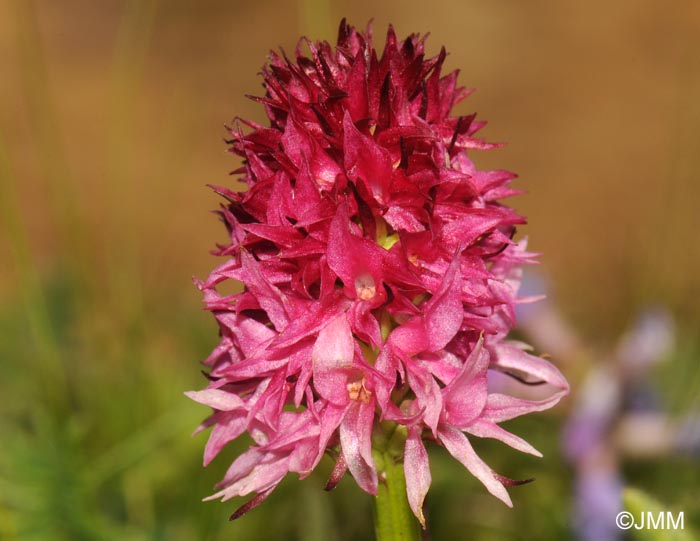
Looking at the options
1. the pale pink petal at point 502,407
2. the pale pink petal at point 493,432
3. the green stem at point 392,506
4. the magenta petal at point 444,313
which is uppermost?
the magenta petal at point 444,313

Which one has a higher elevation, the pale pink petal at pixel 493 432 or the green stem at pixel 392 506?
the pale pink petal at pixel 493 432

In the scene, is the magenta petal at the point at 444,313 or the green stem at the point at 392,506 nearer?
the magenta petal at the point at 444,313

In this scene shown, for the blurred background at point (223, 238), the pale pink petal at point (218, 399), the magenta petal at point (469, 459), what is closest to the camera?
the magenta petal at point (469, 459)

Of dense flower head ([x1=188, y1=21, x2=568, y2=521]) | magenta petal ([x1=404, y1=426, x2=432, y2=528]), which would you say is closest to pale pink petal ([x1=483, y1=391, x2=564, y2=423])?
dense flower head ([x1=188, y1=21, x2=568, y2=521])

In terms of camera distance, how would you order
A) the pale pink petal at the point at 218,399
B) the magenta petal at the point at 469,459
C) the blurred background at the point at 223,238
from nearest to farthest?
1. the magenta petal at the point at 469,459
2. the pale pink petal at the point at 218,399
3. the blurred background at the point at 223,238

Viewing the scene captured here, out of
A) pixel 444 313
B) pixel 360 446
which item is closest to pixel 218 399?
pixel 360 446

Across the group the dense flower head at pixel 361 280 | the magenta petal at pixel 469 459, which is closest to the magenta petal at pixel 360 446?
the dense flower head at pixel 361 280

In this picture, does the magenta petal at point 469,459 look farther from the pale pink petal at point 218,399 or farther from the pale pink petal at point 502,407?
the pale pink petal at point 218,399

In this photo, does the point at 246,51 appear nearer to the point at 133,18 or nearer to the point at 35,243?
the point at 35,243
